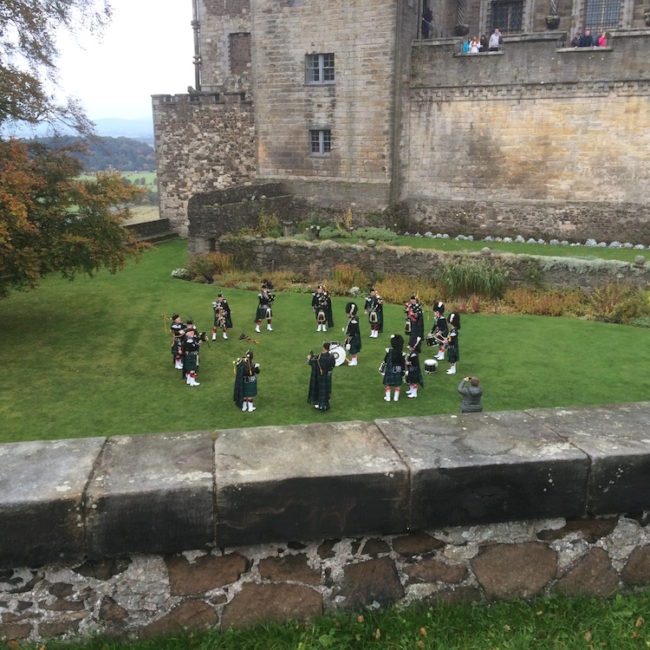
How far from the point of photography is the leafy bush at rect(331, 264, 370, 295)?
19.1m

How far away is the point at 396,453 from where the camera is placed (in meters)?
2.91

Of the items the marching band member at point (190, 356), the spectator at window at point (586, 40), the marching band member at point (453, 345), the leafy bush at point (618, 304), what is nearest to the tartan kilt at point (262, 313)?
the marching band member at point (190, 356)

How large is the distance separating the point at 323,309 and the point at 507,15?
20988 millimetres

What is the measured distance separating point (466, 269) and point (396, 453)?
15.3 metres

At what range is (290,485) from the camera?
2.69 metres

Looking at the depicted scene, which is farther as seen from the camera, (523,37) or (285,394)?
(523,37)

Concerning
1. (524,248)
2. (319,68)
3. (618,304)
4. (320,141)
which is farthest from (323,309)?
(319,68)

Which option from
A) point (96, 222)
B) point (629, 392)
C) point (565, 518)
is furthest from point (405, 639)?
point (96, 222)

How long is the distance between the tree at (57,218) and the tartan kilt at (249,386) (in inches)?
242

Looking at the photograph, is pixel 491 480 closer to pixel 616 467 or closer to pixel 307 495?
pixel 616 467

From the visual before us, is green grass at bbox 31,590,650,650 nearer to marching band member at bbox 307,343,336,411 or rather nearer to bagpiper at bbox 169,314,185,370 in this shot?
marching band member at bbox 307,343,336,411

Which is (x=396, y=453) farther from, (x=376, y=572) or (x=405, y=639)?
(x=405, y=639)

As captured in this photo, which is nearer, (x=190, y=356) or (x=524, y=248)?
(x=190, y=356)

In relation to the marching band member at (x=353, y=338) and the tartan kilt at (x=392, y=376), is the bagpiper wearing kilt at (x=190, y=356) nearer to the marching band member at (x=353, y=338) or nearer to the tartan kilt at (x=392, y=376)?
the marching band member at (x=353, y=338)
